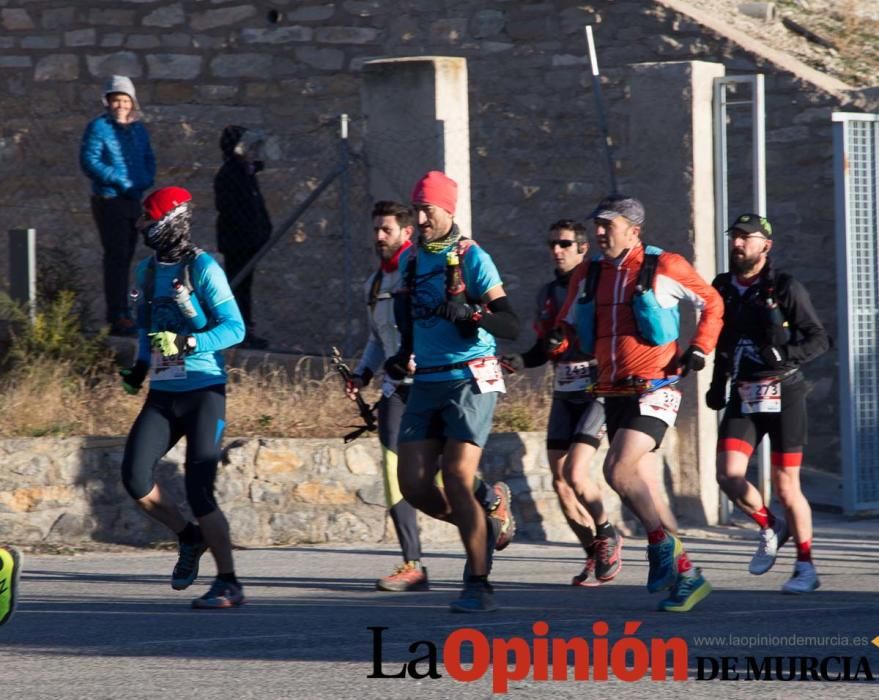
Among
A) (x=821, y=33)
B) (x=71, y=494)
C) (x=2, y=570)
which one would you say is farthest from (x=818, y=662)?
(x=821, y=33)

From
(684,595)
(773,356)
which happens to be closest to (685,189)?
(773,356)

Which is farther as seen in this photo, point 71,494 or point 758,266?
point 71,494

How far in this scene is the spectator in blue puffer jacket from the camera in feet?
42.6

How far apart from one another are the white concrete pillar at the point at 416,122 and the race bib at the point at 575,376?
9.32ft

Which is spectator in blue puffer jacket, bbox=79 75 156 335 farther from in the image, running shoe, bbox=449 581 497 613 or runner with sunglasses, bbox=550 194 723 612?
running shoe, bbox=449 581 497 613

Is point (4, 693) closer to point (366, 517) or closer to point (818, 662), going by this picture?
point (818, 662)

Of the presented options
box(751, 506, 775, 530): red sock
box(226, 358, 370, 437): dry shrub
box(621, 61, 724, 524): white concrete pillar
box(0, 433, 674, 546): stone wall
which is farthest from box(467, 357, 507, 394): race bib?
box(621, 61, 724, 524): white concrete pillar

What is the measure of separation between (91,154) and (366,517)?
4.12 m

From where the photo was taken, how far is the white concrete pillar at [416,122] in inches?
465

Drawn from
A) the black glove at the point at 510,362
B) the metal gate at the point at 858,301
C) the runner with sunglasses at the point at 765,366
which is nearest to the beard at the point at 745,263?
the runner with sunglasses at the point at 765,366

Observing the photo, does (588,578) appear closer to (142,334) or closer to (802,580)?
(802,580)

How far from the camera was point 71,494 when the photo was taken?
10.3 m

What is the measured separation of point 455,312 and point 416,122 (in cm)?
449

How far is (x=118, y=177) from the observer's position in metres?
13.1
